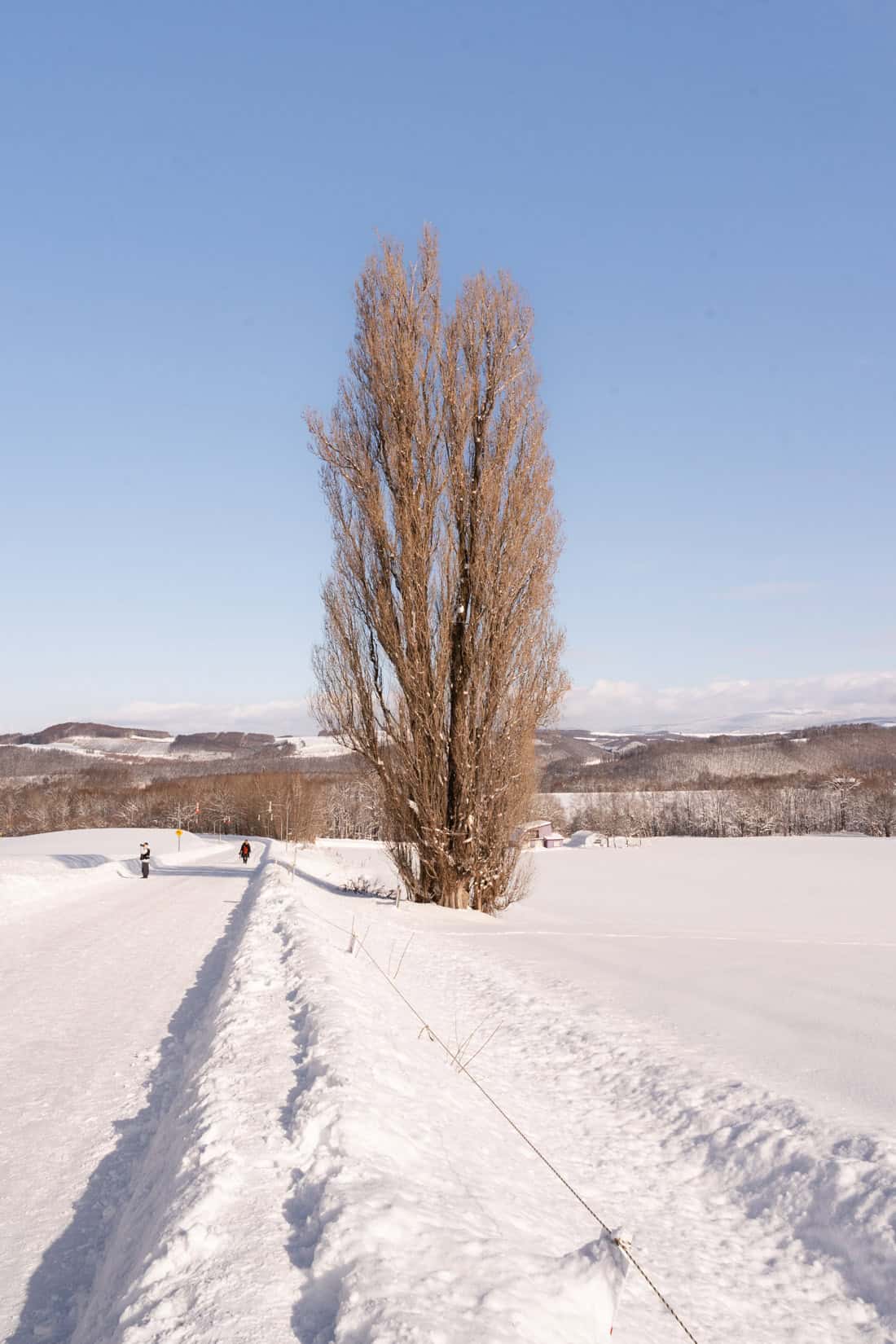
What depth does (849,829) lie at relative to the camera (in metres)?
91.7

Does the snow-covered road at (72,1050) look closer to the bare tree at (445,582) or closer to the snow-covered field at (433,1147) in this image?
the snow-covered field at (433,1147)

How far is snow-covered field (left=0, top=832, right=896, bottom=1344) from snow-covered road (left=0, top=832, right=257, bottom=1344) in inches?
0.9

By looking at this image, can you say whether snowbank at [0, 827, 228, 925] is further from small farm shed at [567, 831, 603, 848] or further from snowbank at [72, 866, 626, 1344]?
small farm shed at [567, 831, 603, 848]

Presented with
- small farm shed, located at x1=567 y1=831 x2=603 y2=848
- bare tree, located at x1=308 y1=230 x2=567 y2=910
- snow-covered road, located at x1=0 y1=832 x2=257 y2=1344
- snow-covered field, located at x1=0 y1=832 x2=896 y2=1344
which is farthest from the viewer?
small farm shed, located at x1=567 y1=831 x2=603 y2=848

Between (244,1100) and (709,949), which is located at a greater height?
(244,1100)

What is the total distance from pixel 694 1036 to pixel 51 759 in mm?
208556

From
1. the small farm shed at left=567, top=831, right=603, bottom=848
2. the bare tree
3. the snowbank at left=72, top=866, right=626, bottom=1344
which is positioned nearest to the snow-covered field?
the snowbank at left=72, top=866, right=626, bottom=1344

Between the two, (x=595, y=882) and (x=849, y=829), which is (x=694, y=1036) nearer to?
(x=595, y=882)

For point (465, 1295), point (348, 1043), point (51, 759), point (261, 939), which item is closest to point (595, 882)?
point (261, 939)

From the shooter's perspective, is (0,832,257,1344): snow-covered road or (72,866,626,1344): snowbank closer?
(72,866,626,1344): snowbank

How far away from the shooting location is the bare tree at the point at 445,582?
14.1m

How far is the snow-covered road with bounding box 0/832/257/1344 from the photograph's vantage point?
129 inches

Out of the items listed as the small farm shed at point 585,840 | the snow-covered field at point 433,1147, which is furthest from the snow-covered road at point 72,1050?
the small farm shed at point 585,840

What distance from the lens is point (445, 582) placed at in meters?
14.1
